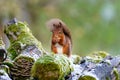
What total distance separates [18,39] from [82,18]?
8.13 metres

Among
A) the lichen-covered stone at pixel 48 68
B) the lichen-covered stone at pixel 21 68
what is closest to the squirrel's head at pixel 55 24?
the lichen-covered stone at pixel 21 68

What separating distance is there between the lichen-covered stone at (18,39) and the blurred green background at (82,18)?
7.54m

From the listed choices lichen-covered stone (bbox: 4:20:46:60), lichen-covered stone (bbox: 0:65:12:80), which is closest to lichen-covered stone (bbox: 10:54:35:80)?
lichen-covered stone (bbox: 0:65:12:80)

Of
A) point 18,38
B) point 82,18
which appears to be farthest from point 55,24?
point 82,18

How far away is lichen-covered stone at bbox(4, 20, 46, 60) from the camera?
1932 mm

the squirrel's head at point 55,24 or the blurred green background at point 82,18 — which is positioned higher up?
the blurred green background at point 82,18

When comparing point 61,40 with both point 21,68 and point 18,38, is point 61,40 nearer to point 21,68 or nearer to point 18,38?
point 18,38

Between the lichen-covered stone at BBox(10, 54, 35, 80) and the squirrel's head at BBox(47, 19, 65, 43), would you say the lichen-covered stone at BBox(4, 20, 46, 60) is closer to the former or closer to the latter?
the squirrel's head at BBox(47, 19, 65, 43)

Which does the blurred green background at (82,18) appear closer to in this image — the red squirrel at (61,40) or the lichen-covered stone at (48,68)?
the red squirrel at (61,40)

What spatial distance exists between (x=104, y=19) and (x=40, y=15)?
126 centimetres

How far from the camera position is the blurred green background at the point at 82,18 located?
986 centimetres

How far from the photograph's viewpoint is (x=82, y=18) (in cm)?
1010

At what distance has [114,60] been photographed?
1.84 m

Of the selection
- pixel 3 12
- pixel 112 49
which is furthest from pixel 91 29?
pixel 3 12
